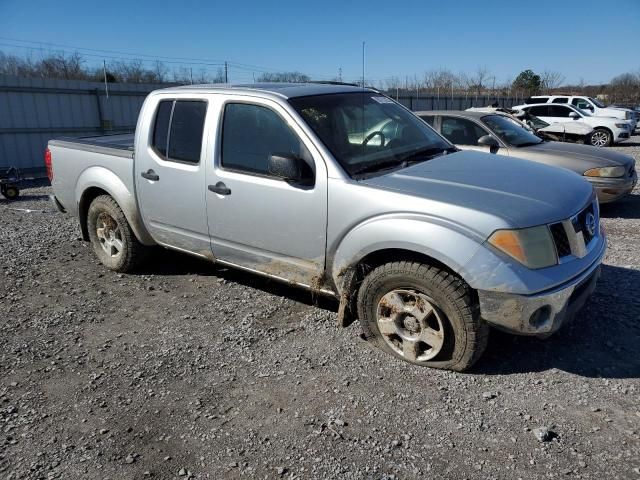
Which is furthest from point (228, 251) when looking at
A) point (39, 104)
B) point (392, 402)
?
point (39, 104)

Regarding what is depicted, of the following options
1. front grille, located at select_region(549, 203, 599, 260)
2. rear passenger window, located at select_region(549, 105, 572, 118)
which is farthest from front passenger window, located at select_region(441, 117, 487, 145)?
rear passenger window, located at select_region(549, 105, 572, 118)

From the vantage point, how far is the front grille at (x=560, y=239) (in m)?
3.08

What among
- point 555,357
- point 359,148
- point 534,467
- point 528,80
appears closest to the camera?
point 534,467

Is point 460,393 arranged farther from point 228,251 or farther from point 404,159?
point 228,251

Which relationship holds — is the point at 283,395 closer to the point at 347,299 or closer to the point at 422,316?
the point at 347,299

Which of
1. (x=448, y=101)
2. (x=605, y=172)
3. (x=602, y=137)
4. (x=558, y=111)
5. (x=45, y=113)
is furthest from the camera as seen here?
(x=448, y=101)

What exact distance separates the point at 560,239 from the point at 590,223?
587 mm

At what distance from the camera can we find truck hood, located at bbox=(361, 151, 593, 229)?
120 inches

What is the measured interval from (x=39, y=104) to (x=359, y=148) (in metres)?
12.2

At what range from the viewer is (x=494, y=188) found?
330 cm

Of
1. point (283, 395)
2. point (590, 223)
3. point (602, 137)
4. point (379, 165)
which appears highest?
point (379, 165)

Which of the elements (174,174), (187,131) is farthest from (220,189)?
(187,131)

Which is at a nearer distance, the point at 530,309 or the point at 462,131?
the point at 530,309

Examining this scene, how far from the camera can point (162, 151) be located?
4.59m
